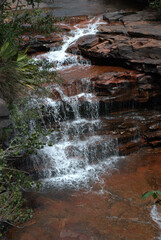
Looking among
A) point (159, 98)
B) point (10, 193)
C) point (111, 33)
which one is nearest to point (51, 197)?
point (10, 193)

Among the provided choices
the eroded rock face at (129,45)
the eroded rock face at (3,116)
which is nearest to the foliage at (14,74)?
the eroded rock face at (3,116)

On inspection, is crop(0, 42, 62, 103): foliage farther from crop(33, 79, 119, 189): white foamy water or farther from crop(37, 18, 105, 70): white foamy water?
crop(37, 18, 105, 70): white foamy water

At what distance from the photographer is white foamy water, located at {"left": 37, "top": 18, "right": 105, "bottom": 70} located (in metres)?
11.4

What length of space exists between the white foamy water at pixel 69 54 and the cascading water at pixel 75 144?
6.03ft

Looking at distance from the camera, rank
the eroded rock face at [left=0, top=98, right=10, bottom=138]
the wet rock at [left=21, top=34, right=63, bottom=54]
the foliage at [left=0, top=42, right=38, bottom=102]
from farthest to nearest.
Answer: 1. the wet rock at [left=21, top=34, right=63, bottom=54]
2. the foliage at [left=0, top=42, right=38, bottom=102]
3. the eroded rock face at [left=0, top=98, right=10, bottom=138]

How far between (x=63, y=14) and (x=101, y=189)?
454 inches

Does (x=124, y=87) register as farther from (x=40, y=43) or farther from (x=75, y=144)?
(x=40, y=43)

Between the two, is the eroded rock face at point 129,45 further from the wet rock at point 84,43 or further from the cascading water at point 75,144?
the cascading water at point 75,144

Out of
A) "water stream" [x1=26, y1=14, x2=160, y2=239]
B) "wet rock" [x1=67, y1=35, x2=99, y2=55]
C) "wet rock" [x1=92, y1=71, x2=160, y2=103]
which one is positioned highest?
"wet rock" [x1=67, y1=35, x2=99, y2=55]

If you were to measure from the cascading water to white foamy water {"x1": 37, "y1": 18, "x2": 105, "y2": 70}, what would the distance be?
1.84m

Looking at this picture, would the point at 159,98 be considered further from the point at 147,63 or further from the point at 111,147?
the point at 111,147

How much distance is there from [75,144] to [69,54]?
4713 mm

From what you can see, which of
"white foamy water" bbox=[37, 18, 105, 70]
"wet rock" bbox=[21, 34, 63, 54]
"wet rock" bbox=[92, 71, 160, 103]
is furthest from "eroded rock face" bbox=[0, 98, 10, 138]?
"wet rock" bbox=[21, 34, 63, 54]

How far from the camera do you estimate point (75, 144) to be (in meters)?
8.68
